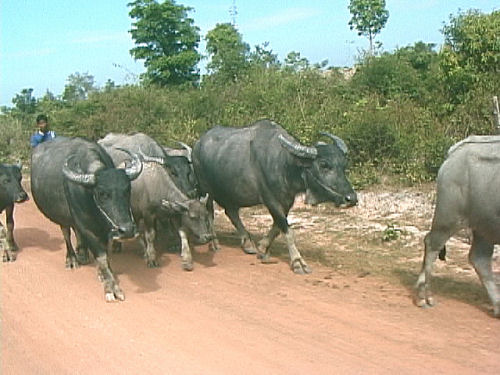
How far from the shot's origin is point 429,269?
6.22 metres

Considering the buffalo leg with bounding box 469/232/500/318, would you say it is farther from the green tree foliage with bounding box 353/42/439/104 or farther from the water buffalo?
the green tree foliage with bounding box 353/42/439/104

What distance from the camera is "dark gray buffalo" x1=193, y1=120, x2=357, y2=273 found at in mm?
7367

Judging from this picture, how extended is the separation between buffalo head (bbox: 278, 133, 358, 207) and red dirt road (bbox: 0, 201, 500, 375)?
0.95 metres

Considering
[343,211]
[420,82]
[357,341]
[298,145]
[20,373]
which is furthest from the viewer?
[420,82]

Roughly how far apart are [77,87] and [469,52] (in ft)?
78.4

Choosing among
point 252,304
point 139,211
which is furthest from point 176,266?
point 252,304

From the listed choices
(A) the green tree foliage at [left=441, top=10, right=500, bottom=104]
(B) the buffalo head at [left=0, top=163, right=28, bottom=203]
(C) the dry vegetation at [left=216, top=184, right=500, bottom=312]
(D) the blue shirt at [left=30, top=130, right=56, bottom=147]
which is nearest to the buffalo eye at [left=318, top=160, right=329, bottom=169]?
(C) the dry vegetation at [left=216, top=184, right=500, bottom=312]

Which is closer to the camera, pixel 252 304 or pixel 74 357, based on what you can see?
pixel 74 357

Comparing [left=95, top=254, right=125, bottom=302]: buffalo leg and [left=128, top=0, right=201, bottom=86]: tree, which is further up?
[left=128, top=0, right=201, bottom=86]: tree

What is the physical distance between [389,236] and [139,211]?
359 centimetres

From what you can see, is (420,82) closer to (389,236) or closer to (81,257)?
(389,236)

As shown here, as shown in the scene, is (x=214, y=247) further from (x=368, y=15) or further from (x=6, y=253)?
(x=368, y=15)

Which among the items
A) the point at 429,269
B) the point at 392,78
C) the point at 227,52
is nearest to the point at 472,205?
the point at 429,269

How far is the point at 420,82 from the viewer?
17.0 m
